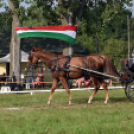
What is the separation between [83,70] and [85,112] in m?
3.47

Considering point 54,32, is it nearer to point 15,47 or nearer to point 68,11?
point 68,11

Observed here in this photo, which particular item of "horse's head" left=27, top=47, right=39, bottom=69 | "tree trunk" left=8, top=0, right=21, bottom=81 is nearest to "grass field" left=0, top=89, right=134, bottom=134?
"horse's head" left=27, top=47, right=39, bottom=69

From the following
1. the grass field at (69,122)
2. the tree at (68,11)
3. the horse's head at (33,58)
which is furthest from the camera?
the tree at (68,11)

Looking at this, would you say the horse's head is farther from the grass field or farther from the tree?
the tree

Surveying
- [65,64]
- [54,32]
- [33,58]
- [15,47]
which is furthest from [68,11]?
[65,64]

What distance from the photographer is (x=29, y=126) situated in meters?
8.14

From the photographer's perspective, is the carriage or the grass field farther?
the carriage

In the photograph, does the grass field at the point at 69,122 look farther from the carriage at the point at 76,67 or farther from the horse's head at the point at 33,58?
the horse's head at the point at 33,58

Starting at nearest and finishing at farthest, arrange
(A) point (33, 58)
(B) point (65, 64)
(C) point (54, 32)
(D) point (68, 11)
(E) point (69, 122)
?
(E) point (69, 122)
(B) point (65, 64)
(A) point (33, 58)
(C) point (54, 32)
(D) point (68, 11)

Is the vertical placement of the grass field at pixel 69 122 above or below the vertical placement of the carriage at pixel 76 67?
below

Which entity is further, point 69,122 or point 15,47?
point 15,47

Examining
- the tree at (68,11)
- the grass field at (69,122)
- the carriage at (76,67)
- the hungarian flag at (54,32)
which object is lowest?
the grass field at (69,122)

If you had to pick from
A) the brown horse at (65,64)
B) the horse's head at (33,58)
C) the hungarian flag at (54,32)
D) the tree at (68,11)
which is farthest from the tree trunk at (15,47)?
the brown horse at (65,64)

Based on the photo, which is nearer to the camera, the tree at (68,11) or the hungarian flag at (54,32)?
the hungarian flag at (54,32)
